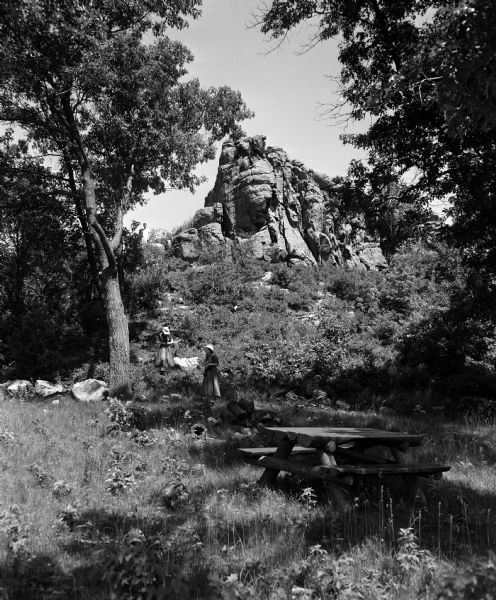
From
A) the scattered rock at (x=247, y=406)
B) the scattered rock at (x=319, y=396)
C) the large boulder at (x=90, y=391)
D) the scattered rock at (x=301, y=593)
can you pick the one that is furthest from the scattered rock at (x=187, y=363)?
the scattered rock at (x=301, y=593)

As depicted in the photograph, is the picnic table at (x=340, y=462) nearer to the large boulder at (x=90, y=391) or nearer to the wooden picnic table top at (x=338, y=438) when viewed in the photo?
the wooden picnic table top at (x=338, y=438)

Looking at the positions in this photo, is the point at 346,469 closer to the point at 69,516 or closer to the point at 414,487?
the point at 414,487

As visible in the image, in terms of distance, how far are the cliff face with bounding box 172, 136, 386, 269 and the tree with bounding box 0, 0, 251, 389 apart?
1518 cm

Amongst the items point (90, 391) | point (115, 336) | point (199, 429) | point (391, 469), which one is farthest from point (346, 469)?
point (115, 336)

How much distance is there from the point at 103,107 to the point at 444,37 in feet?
42.0

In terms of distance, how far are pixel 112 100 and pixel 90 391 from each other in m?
9.18

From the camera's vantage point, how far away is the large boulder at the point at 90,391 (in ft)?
45.3

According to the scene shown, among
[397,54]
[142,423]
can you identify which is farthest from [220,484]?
[397,54]

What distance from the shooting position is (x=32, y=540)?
4586 mm

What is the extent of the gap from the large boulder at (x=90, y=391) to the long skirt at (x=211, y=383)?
9.35ft

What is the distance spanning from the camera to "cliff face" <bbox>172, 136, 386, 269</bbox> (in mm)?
35531

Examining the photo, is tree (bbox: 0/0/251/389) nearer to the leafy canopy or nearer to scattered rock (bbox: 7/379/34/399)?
the leafy canopy

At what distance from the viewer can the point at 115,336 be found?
1577 cm

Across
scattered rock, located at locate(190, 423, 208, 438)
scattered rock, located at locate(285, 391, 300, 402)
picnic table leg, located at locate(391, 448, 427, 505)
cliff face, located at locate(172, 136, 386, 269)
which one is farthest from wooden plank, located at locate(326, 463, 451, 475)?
cliff face, located at locate(172, 136, 386, 269)
